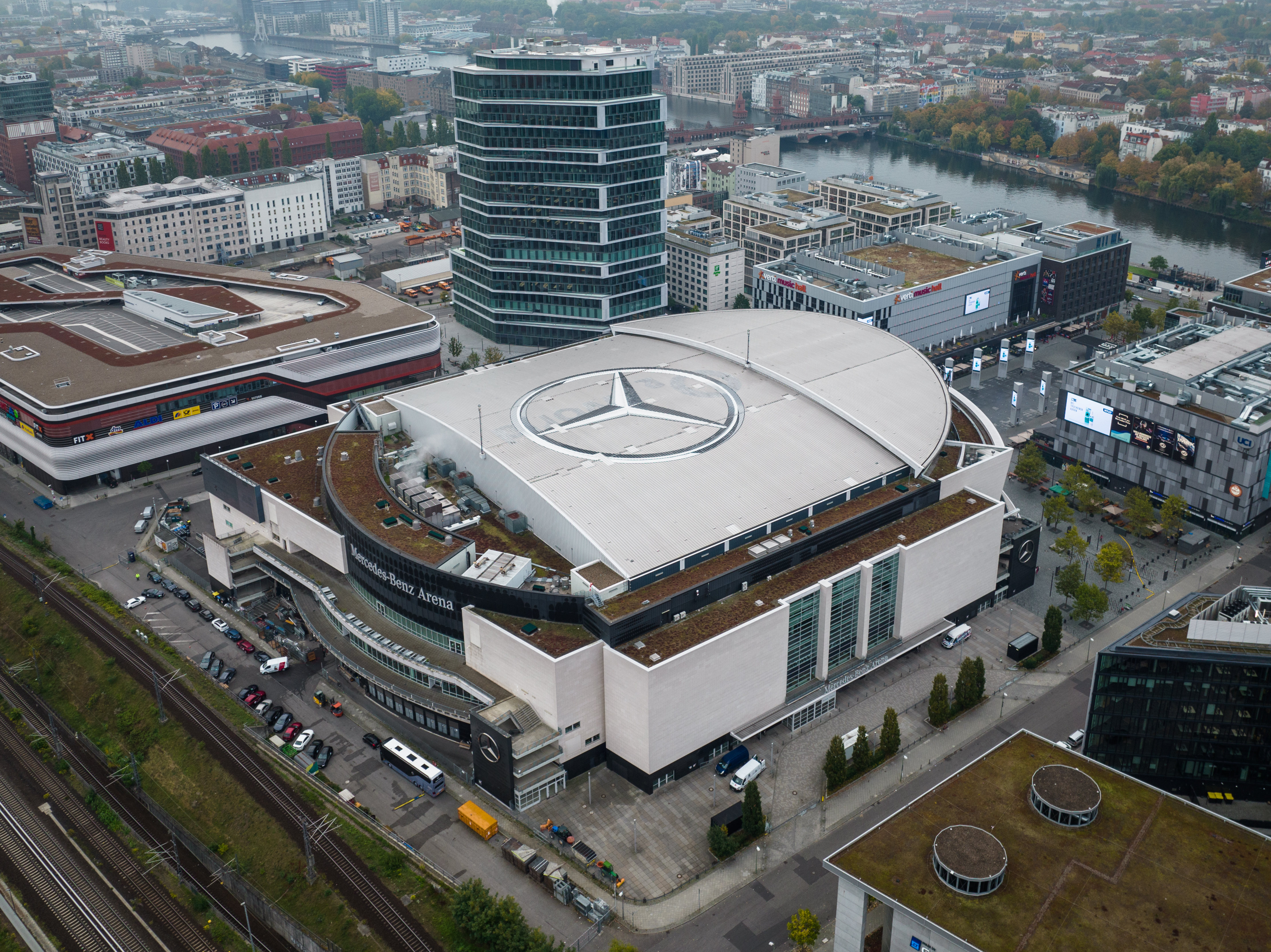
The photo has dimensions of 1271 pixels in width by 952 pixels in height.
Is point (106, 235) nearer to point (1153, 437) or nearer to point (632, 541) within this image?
point (632, 541)

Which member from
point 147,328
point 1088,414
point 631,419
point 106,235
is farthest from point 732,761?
point 106,235

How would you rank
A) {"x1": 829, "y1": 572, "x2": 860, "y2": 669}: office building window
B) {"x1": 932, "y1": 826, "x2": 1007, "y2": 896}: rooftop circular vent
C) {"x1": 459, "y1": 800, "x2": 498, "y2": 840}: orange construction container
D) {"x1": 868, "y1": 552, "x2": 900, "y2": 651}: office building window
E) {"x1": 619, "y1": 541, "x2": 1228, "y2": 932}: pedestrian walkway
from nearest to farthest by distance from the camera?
1. {"x1": 932, "y1": 826, "x2": 1007, "y2": 896}: rooftop circular vent
2. {"x1": 619, "y1": 541, "x2": 1228, "y2": 932}: pedestrian walkway
3. {"x1": 459, "y1": 800, "x2": 498, "y2": 840}: orange construction container
4. {"x1": 829, "y1": 572, "x2": 860, "y2": 669}: office building window
5. {"x1": 868, "y1": 552, "x2": 900, "y2": 651}: office building window

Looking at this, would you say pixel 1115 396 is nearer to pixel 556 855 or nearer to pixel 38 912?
pixel 556 855

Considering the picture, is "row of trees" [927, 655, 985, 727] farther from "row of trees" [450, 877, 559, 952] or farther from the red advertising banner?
the red advertising banner

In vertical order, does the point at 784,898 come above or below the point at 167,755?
below

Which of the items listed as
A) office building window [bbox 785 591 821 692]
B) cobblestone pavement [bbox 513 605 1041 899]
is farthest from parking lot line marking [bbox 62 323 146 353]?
office building window [bbox 785 591 821 692]

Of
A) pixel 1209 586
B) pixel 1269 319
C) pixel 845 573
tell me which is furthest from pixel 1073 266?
pixel 845 573

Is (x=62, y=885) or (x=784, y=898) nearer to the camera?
(x=784, y=898)
